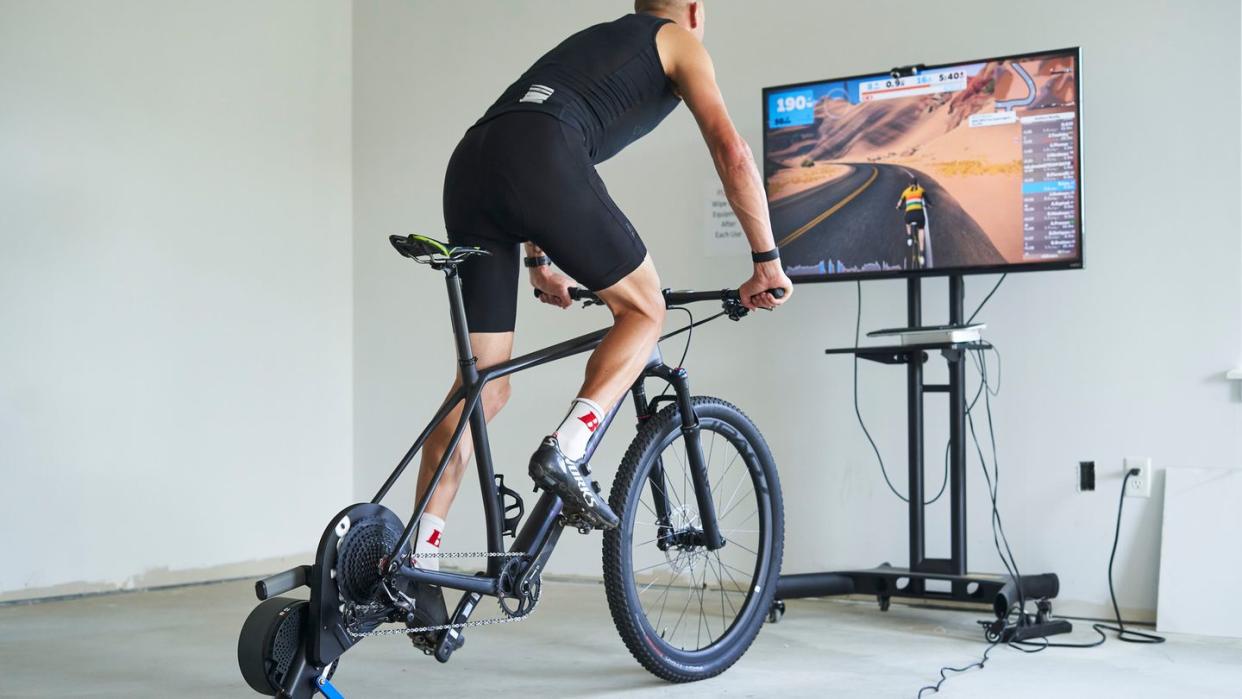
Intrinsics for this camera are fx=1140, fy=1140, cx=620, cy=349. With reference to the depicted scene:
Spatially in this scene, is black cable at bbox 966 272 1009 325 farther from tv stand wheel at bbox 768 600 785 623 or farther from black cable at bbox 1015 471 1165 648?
tv stand wheel at bbox 768 600 785 623

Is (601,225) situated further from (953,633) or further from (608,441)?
(608,441)

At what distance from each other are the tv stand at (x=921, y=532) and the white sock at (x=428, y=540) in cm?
118

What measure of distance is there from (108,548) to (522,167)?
2.38 metres

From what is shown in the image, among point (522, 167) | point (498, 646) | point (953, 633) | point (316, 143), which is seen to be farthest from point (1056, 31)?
point (316, 143)

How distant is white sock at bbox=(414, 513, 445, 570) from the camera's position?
2.01 meters

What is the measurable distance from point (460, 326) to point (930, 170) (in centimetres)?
158

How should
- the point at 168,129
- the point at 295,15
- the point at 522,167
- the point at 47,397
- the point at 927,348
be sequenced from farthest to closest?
the point at 295,15 → the point at 168,129 → the point at 47,397 → the point at 927,348 → the point at 522,167

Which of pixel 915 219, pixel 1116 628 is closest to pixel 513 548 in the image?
pixel 915 219

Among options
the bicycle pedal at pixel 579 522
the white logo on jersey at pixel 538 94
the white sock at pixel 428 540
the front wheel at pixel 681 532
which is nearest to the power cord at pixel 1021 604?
the front wheel at pixel 681 532

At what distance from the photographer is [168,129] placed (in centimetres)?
386

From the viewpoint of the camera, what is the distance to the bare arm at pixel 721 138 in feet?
7.07

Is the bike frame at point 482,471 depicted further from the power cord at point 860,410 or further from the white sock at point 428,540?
the power cord at point 860,410

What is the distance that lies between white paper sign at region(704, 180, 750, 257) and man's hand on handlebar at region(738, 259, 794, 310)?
4.78ft

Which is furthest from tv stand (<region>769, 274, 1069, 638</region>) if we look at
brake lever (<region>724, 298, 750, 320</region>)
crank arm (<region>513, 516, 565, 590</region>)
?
crank arm (<region>513, 516, 565, 590</region>)
